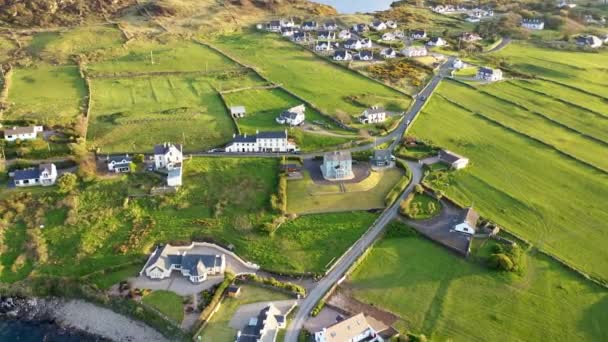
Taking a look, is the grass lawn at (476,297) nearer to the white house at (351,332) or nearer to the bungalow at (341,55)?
the white house at (351,332)

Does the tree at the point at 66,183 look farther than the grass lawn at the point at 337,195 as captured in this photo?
Yes

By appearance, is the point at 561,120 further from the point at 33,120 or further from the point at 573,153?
the point at 33,120

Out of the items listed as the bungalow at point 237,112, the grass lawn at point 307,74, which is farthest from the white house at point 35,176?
the grass lawn at point 307,74

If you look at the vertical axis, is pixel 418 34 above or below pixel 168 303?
above

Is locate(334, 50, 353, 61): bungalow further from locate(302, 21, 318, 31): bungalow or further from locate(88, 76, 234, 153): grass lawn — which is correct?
locate(88, 76, 234, 153): grass lawn

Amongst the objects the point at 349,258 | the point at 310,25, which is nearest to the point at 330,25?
the point at 310,25

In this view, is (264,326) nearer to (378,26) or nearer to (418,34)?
(418,34)

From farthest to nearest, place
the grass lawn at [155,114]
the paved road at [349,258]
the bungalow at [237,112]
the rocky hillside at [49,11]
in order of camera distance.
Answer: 1. the rocky hillside at [49,11]
2. the bungalow at [237,112]
3. the grass lawn at [155,114]
4. the paved road at [349,258]
